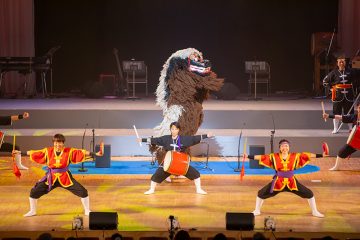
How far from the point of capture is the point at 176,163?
10336mm

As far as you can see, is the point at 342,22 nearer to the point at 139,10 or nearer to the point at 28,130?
the point at 139,10

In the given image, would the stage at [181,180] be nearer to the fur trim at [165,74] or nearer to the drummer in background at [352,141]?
the drummer in background at [352,141]

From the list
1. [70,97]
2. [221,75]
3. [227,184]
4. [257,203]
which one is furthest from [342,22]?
[257,203]

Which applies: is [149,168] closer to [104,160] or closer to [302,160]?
[104,160]

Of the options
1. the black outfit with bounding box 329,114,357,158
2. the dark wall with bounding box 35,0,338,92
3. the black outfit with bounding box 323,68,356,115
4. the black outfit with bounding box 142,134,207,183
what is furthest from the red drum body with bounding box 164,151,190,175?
the dark wall with bounding box 35,0,338,92

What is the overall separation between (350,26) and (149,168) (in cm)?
690

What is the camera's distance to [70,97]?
55.9 ft

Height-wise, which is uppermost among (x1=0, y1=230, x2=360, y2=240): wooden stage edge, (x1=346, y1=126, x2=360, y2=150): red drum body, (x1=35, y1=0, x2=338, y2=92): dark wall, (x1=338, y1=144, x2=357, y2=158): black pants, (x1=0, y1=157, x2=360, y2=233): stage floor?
(x1=35, y1=0, x2=338, y2=92): dark wall

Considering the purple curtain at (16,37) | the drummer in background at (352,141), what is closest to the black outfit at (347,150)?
the drummer in background at (352,141)

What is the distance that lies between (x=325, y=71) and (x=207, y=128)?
4324mm

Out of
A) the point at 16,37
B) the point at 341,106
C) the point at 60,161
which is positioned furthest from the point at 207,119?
the point at 16,37

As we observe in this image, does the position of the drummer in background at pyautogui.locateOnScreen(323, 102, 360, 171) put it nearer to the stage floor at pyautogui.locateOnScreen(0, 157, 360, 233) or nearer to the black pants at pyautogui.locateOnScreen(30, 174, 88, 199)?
the stage floor at pyautogui.locateOnScreen(0, 157, 360, 233)

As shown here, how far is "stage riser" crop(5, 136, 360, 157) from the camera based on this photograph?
13.0 metres

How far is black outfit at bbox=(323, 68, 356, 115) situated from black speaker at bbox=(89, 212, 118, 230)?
21.1ft
